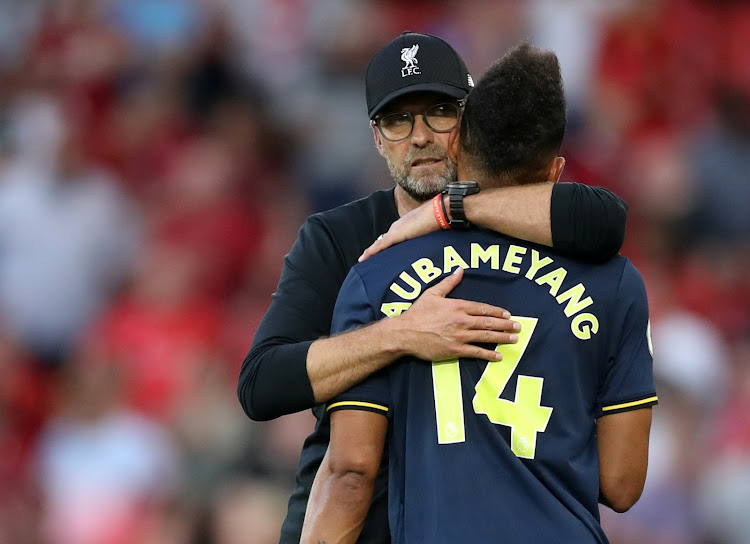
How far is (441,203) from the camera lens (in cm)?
293

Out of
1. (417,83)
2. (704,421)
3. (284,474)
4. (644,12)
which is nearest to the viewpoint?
(417,83)

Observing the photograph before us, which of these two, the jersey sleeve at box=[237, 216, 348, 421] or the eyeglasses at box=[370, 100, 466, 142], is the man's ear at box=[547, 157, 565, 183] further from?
the jersey sleeve at box=[237, 216, 348, 421]

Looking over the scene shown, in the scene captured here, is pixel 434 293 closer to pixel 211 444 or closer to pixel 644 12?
pixel 211 444

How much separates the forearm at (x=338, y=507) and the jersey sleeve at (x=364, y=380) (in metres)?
0.16

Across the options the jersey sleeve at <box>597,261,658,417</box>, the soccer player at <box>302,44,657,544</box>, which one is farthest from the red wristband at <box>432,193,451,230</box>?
the jersey sleeve at <box>597,261,658,417</box>

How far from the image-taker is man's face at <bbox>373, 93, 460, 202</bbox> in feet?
11.2

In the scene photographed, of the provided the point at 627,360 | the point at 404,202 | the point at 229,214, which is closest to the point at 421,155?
the point at 404,202

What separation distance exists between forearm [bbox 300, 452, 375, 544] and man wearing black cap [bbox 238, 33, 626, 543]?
179 millimetres

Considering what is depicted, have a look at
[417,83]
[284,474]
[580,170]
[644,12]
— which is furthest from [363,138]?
[417,83]

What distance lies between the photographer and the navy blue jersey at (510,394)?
2760 millimetres

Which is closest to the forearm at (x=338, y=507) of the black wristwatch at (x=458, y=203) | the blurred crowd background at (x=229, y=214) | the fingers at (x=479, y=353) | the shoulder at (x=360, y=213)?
the fingers at (x=479, y=353)

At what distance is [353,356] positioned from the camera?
2898 mm

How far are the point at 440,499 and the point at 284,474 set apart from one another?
3.04m

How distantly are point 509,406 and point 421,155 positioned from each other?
35.0 inches
